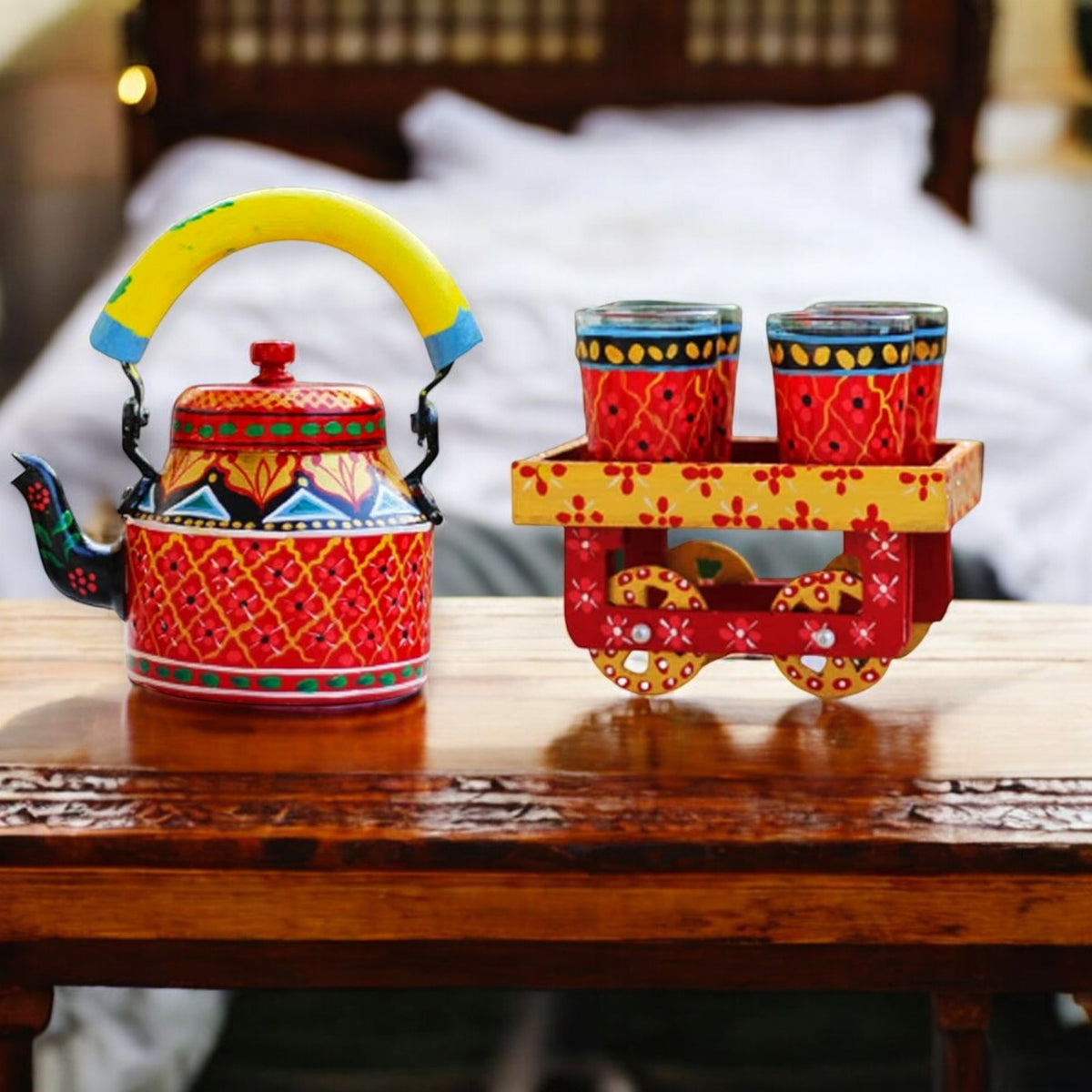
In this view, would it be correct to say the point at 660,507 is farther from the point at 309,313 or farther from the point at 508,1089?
the point at 309,313

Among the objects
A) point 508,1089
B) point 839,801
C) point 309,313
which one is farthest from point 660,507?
point 309,313

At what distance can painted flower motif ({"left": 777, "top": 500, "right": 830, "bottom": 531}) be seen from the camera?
780mm

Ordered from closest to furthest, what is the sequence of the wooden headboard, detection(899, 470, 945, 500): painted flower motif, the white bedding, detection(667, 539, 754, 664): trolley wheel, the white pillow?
detection(899, 470, 945, 500): painted flower motif, detection(667, 539, 754, 664): trolley wheel, the white bedding, the white pillow, the wooden headboard

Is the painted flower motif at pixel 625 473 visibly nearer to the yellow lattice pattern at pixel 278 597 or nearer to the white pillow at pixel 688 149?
the yellow lattice pattern at pixel 278 597

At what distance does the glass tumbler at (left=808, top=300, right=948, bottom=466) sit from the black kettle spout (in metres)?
0.35

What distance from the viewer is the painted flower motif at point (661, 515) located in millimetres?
792

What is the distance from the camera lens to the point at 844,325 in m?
0.79

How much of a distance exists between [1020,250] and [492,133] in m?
0.82

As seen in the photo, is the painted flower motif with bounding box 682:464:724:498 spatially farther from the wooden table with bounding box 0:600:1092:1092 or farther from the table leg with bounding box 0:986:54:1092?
the table leg with bounding box 0:986:54:1092

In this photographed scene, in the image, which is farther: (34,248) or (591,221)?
(34,248)

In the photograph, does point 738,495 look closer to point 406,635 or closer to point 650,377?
point 650,377

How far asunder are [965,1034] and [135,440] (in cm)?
46

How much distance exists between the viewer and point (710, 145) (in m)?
2.33

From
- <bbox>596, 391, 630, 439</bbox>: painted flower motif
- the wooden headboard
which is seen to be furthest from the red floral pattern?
the wooden headboard
